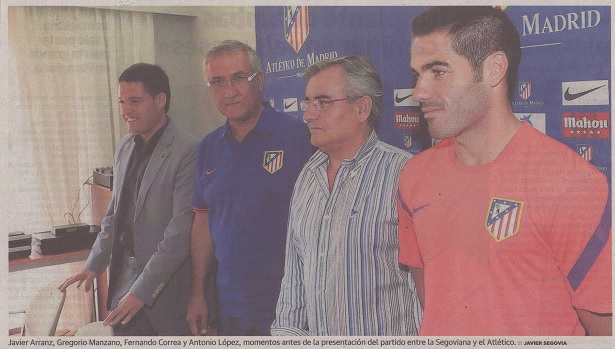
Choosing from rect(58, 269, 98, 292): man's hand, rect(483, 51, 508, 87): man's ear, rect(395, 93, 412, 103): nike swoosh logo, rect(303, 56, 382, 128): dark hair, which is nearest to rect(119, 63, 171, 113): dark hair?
rect(303, 56, 382, 128): dark hair

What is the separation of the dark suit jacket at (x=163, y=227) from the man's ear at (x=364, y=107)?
0.51 m

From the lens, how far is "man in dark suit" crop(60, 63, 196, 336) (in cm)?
139

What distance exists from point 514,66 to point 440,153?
0.26 meters

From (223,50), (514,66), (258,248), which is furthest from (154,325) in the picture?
(514,66)

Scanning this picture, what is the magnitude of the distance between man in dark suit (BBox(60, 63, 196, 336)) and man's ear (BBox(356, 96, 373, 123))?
51cm

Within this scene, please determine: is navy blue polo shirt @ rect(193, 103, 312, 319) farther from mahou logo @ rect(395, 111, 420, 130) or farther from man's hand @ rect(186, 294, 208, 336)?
mahou logo @ rect(395, 111, 420, 130)

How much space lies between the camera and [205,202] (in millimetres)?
1397

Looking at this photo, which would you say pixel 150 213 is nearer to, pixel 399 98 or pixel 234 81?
pixel 234 81

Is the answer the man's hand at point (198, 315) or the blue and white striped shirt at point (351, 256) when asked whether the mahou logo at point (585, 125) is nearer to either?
the blue and white striped shirt at point (351, 256)

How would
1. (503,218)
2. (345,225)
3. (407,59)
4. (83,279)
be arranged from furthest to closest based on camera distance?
(83,279)
(407,59)
(345,225)
(503,218)

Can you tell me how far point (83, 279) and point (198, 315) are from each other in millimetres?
384

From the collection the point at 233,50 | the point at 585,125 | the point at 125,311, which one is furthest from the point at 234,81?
the point at 585,125

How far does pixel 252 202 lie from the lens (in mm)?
1340

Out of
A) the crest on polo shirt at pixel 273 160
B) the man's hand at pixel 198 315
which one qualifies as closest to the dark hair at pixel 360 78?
the crest on polo shirt at pixel 273 160
